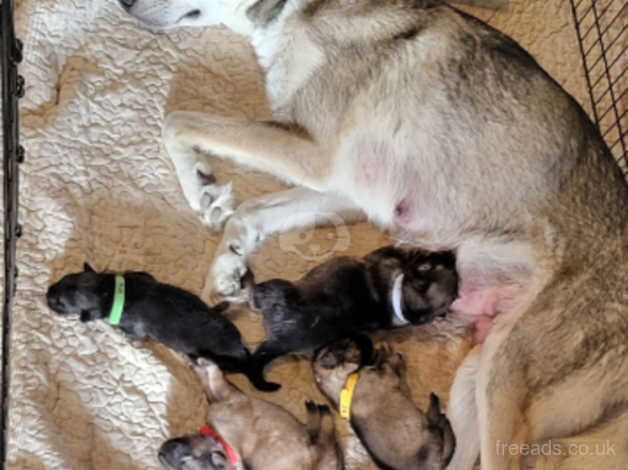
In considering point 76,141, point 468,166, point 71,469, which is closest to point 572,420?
point 468,166

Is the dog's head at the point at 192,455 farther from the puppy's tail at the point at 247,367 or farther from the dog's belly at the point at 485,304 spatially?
the dog's belly at the point at 485,304

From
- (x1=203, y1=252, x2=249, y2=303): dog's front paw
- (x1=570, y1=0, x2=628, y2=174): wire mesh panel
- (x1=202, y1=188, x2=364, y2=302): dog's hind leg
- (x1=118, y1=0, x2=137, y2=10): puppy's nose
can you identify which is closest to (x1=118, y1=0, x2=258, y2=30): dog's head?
(x1=118, y1=0, x2=137, y2=10): puppy's nose

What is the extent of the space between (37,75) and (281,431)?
50.8 inches

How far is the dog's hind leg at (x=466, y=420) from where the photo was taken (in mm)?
2180

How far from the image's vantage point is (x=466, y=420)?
A: 7.17ft

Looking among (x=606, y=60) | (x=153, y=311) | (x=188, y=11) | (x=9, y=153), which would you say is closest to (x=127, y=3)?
(x=188, y=11)

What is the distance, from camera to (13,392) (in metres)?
2.04

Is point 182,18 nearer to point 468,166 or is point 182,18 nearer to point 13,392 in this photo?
point 468,166

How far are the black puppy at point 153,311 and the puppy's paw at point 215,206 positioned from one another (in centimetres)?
31

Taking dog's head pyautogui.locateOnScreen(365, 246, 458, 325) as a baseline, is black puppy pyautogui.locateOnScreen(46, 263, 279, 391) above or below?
below

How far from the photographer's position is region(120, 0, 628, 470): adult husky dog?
1940 mm

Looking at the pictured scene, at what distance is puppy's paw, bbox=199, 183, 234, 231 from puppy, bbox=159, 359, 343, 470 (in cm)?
45

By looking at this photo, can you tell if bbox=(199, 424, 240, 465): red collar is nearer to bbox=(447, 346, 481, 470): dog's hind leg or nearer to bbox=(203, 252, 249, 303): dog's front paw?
bbox=(203, 252, 249, 303): dog's front paw

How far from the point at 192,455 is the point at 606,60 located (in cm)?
200
